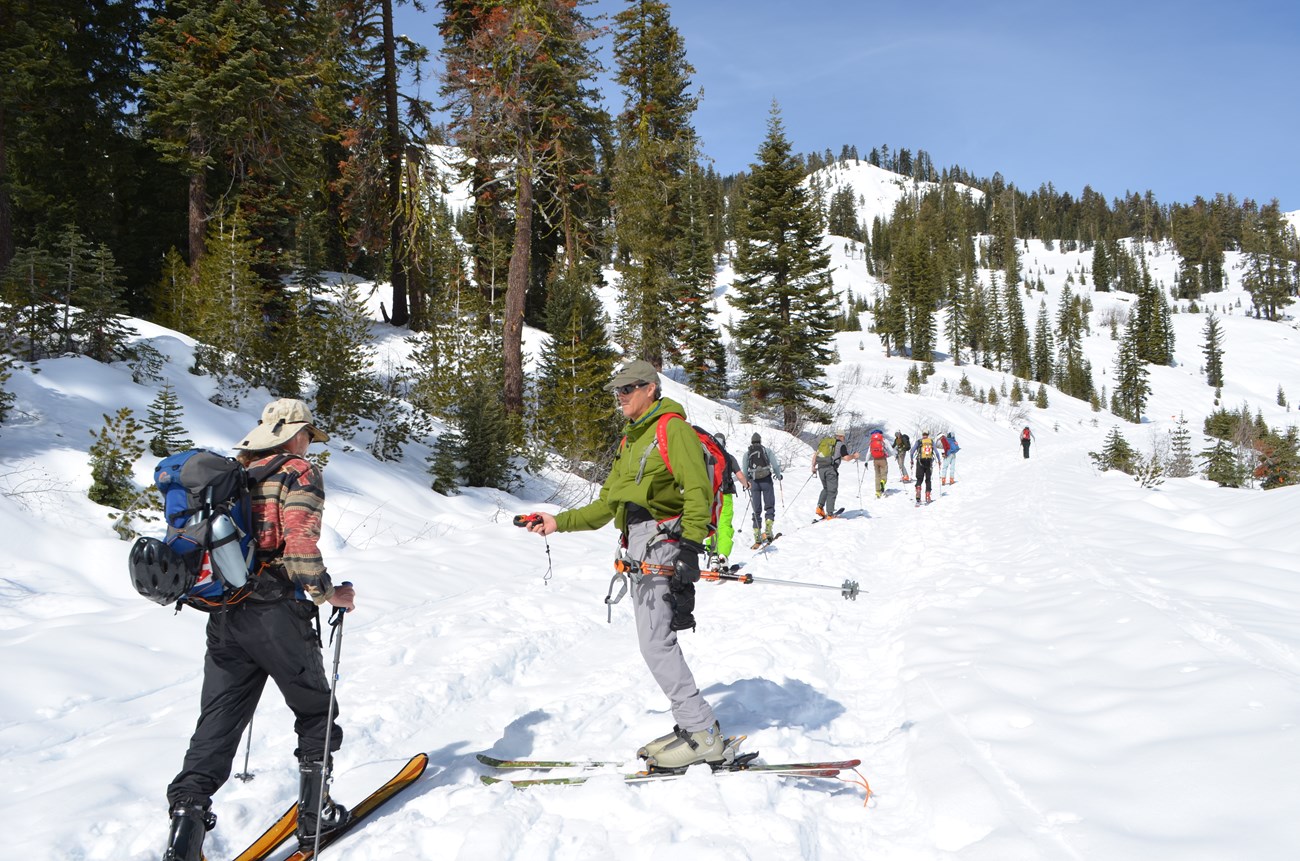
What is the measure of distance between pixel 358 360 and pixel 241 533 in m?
11.3

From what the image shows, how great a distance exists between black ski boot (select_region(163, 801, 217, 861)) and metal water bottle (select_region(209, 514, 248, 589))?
1.01 metres

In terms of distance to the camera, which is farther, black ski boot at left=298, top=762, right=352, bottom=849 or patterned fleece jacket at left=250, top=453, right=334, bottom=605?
black ski boot at left=298, top=762, right=352, bottom=849

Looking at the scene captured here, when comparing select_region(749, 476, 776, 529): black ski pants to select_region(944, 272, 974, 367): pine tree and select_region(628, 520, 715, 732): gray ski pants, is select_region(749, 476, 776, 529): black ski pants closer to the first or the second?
select_region(628, 520, 715, 732): gray ski pants

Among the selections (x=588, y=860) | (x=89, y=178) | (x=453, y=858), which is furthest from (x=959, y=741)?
(x=89, y=178)

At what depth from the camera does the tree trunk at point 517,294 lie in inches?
649

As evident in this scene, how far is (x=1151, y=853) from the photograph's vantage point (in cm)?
307

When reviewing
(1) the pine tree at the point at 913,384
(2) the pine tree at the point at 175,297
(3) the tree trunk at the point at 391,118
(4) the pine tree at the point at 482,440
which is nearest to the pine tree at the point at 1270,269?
(1) the pine tree at the point at 913,384

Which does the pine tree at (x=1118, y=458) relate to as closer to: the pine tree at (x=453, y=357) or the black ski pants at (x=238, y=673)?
the pine tree at (x=453, y=357)

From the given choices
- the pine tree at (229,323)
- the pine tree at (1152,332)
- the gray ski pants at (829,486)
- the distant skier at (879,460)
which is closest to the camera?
the pine tree at (229,323)

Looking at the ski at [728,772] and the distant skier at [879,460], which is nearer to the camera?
the ski at [728,772]

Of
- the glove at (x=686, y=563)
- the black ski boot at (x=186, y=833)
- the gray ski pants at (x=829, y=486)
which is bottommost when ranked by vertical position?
the gray ski pants at (x=829, y=486)

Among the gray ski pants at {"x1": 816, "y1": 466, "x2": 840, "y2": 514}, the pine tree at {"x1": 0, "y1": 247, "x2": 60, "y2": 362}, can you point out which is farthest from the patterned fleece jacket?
the gray ski pants at {"x1": 816, "y1": 466, "x2": 840, "y2": 514}

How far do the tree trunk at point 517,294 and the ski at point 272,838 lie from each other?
1323cm

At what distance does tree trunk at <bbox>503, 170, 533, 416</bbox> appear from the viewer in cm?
1648
